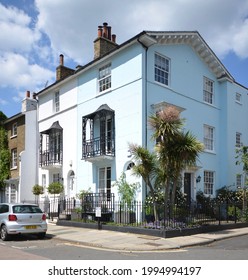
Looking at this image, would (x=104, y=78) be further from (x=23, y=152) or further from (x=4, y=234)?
(x=4, y=234)

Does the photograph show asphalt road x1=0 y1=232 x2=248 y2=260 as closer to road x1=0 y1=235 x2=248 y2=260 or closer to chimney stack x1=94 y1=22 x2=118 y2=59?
road x1=0 y1=235 x2=248 y2=260

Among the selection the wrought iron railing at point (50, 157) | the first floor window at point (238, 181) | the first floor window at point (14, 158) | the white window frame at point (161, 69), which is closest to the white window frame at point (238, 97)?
the first floor window at point (238, 181)

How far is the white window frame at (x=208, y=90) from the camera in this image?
74.9ft

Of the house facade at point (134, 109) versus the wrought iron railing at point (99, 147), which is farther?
the wrought iron railing at point (99, 147)

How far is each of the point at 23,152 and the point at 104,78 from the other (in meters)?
9.28

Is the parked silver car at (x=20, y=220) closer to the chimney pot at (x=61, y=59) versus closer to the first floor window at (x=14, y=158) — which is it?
the chimney pot at (x=61, y=59)

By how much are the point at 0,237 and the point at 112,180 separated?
6576 millimetres

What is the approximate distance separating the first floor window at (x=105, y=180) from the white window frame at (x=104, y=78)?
4.50m

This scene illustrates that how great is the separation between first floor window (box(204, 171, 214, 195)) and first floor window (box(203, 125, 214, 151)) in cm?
151

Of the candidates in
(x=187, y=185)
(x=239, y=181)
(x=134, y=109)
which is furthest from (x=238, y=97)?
(x=134, y=109)

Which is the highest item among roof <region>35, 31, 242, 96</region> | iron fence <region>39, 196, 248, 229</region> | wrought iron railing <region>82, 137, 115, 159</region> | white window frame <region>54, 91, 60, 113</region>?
roof <region>35, 31, 242, 96</region>

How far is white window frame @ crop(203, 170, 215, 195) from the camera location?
2187cm

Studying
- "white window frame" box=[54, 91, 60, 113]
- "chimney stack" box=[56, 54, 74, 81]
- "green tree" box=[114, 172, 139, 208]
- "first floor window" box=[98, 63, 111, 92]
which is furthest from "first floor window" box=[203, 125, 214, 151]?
"chimney stack" box=[56, 54, 74, 81]
